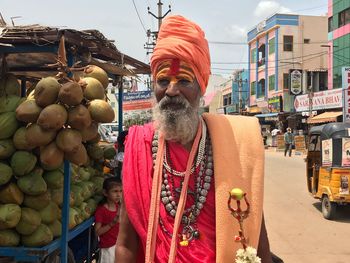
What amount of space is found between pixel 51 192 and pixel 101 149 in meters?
1.16

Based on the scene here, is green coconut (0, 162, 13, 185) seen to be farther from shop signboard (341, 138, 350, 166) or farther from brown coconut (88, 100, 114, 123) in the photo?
shop signboard (341, 138, 350, 166)

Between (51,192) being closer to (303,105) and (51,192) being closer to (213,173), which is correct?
(213,173)

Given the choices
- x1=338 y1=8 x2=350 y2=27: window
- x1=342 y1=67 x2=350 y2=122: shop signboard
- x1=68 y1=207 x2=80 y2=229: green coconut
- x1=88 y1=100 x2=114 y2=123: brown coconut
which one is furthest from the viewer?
x1=338 y1=8 x2=350 y2=27: window

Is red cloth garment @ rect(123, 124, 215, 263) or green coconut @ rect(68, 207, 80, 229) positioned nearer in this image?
red cloth garment @ rect(123, 124, 215, 263)

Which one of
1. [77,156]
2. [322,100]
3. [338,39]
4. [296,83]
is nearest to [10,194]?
[77,156]

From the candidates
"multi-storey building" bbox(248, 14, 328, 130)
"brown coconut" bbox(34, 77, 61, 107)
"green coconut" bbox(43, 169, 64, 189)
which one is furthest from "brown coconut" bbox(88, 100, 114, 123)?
"multi-storey building" bbox(248, 14, 328, 130)

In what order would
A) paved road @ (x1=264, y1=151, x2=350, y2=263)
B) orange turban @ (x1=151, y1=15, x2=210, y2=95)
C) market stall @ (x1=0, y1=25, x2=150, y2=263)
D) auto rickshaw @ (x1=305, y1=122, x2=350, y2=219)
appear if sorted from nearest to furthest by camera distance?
orange turban @ (x1=151, y1=15, x2=210, y2=95)
market stall @ (x1=0, y1=25, x2=150, y2=263)
paved road @ (x1=264, y1=151, x2=350, y2=263)
auto rickshaw @ (x1=305, y1=122, x2=350, y2=219)

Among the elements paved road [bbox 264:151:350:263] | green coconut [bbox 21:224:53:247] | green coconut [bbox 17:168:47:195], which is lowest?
paved road [bbox 264:151:350:263]

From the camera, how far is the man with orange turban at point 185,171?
1.77m

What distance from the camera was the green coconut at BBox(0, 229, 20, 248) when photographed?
118 inches

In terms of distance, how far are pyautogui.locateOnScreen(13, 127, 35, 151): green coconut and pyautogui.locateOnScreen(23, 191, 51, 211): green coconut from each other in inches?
14.5

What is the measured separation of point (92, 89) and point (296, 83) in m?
30.9

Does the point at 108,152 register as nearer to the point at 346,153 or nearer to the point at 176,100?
the point at 176,100

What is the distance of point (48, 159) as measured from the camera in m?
2.83
